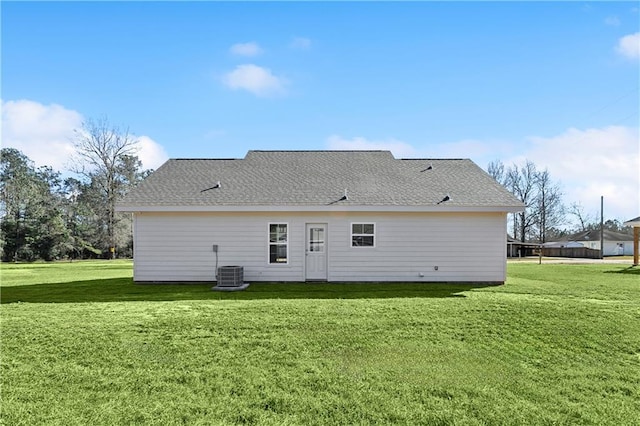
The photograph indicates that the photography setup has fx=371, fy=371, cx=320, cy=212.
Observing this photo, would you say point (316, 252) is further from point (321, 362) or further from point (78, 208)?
point (78, 208)

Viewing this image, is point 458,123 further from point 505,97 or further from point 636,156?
point 636,156

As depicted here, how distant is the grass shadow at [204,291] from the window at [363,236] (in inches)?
51.0

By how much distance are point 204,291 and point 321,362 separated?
6.26m

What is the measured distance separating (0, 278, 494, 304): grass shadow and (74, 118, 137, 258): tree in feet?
69.1

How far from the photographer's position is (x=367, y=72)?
14.0 metres

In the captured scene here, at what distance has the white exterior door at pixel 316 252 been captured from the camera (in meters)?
11.9

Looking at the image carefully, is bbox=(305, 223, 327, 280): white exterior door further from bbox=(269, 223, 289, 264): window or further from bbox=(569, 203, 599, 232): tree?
bbox=(569, 203, 599, 232): tree

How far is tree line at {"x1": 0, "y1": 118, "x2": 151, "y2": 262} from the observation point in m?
27.9

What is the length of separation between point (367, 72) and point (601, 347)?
1159 cm

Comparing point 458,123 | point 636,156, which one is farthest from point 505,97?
point 636,156

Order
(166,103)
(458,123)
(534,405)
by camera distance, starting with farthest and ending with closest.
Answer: (458,123) < (166,103) < (534,405)

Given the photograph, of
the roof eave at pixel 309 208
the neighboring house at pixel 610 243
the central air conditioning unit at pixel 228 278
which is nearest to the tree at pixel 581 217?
the neighboring house at pixel 610 243

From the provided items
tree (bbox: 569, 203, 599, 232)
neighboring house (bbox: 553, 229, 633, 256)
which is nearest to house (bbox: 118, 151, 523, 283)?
neighboring house (bbox: 553, 229, 633, 256)

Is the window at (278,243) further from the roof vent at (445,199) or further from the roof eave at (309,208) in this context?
the roof vent at (445,199)
